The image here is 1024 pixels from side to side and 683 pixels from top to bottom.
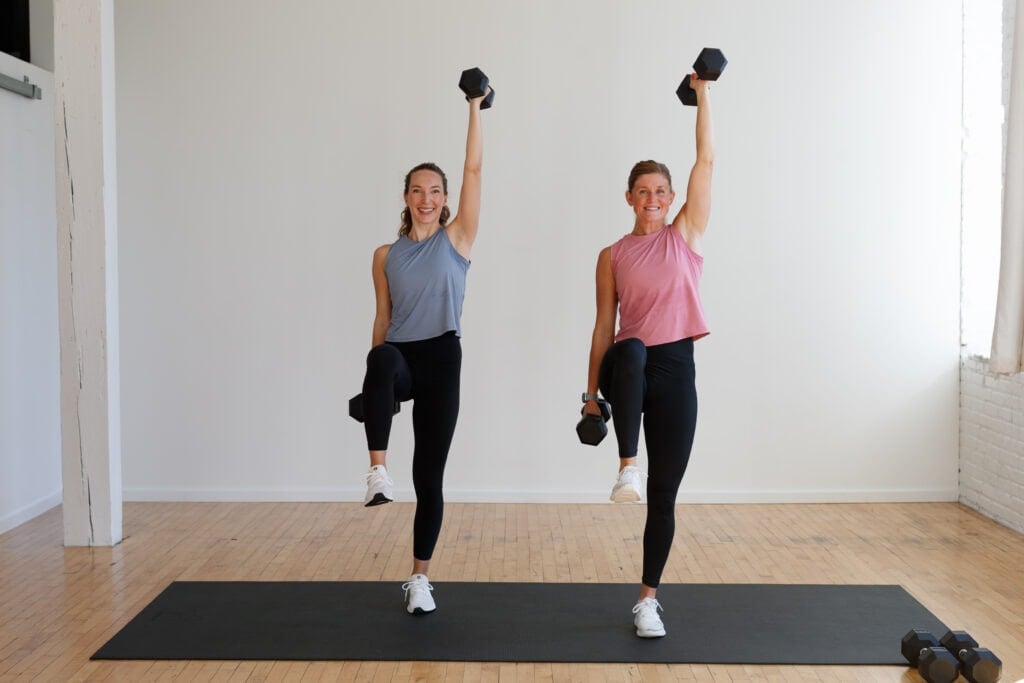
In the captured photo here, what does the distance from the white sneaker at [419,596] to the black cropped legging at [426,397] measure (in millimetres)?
83

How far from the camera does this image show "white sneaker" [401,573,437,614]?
143 inches

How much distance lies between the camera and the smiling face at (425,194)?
3670 mm

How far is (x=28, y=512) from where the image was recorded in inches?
201

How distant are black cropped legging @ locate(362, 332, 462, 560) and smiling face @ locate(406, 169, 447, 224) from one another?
17.7 inches

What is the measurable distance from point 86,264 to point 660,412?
8.88ft

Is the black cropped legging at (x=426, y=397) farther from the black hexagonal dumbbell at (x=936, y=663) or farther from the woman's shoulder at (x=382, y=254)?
the black hexagonal dumbbell at (x=936, y=663)

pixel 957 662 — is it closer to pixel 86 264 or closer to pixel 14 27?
pixel 86 264

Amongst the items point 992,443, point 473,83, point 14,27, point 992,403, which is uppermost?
point 14,27

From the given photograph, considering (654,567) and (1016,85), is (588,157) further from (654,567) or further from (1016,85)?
(654,567)

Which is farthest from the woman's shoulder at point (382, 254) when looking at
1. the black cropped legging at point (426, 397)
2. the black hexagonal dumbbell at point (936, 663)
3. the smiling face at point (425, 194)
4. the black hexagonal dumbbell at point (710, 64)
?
the black hexagonal dumbbell at point (936, 663)

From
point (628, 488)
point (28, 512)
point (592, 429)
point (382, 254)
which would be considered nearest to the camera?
point (628, 488)

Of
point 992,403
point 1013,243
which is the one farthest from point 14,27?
point 992,403

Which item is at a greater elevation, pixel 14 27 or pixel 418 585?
pixel 14 27

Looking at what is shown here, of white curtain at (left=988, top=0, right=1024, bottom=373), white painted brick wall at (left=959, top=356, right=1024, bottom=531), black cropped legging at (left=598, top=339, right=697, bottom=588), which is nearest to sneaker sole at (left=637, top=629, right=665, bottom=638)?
black cropped legging at (left=598, top=339, right=697, bottom=588)
